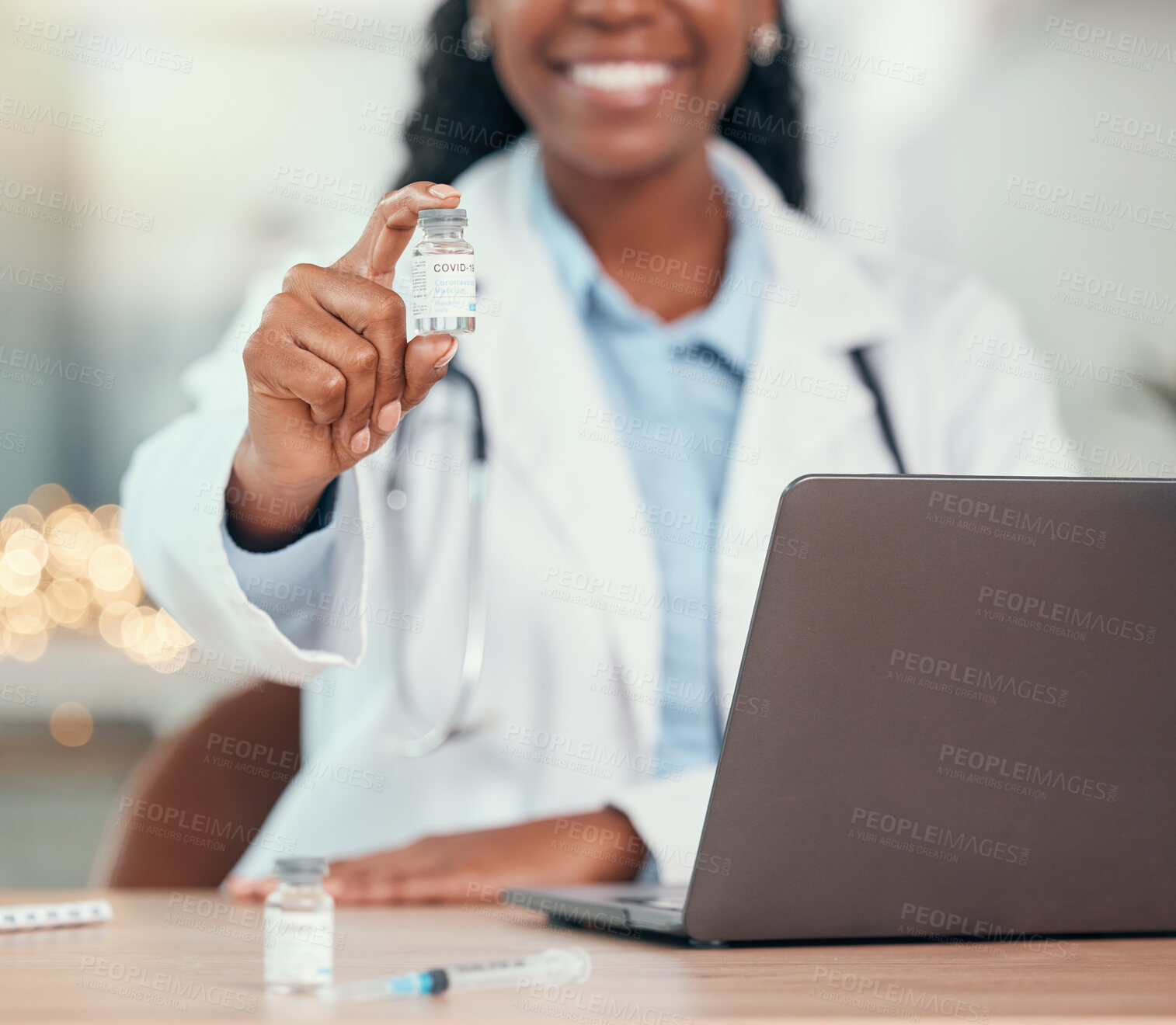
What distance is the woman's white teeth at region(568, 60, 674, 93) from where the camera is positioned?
1729mm

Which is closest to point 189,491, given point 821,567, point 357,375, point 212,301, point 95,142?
point 357,375

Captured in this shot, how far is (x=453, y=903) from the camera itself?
0.97 meters

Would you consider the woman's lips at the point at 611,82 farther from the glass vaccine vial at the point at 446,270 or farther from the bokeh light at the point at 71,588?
the bokeh light at the point at 71,588

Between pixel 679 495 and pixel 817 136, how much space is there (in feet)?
3.31

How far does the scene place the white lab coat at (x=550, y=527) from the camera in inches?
57.6

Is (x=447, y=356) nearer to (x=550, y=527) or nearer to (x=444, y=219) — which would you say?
(x=444, y=219)

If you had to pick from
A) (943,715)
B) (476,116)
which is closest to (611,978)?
(943,715)

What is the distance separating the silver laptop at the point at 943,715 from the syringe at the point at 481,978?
0.32 ft

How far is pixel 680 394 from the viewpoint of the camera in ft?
5.55

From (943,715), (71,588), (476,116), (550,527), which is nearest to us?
(943,715)

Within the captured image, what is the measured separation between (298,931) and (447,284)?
0.37m

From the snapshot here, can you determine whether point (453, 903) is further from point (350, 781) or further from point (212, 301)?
point (212, 301)

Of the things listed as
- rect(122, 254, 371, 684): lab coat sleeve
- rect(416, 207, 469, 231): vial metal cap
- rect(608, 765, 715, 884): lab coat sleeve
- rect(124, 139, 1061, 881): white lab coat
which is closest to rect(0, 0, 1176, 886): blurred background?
rect(124, 139, 1061, 881): white lab coat

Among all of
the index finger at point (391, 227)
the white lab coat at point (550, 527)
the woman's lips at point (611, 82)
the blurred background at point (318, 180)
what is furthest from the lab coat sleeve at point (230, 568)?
the blurred background at point (318, 180)
